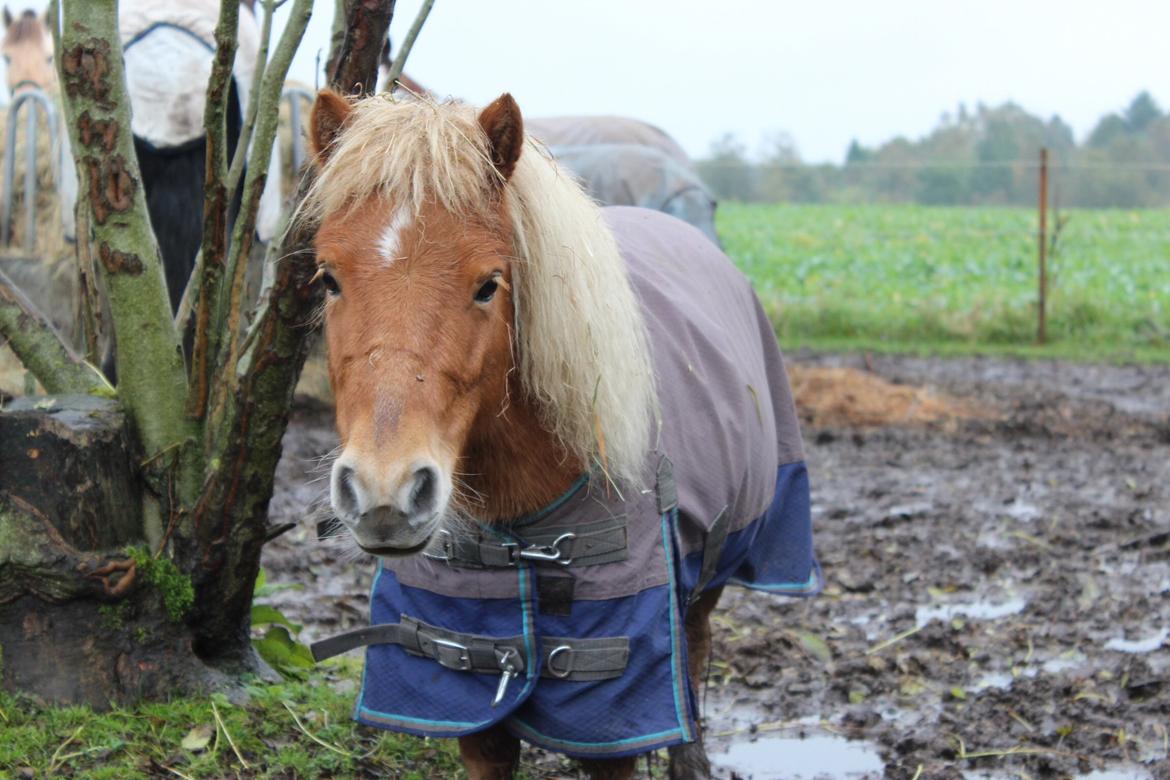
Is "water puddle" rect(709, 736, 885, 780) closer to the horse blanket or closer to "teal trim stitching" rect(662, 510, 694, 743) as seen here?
the horse blanket

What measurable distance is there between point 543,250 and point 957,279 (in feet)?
56.8

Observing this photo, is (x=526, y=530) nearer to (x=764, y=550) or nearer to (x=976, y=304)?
(x=764, y=550)

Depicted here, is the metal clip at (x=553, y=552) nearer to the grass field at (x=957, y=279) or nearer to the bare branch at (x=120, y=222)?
the bare branch at (x=120, y=222)

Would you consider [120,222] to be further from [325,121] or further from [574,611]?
[574,611]

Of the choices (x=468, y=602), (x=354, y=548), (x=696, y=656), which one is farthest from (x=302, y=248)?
(x=696, y=656)

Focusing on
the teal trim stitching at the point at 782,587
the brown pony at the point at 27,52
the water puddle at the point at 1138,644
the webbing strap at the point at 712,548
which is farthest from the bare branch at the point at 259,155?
the brown pony at the point at 27,52

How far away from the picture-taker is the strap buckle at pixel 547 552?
2.44m

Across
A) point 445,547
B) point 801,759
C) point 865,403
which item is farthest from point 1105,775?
point 865,403

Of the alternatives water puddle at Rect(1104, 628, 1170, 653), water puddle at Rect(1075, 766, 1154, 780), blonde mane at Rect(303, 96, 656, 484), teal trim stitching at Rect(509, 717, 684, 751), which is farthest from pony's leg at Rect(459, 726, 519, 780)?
water puddle at Rect(1104, 628, 1170, 653)

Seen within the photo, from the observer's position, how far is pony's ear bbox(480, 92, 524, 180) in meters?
2.25

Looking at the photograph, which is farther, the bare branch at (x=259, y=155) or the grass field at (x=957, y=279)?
the grass field at (x=957, y=279)

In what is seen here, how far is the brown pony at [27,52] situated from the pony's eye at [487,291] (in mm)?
7581

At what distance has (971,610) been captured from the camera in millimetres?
4738

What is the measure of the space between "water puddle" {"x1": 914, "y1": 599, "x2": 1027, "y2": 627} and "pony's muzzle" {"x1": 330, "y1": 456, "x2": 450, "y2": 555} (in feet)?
10.1
